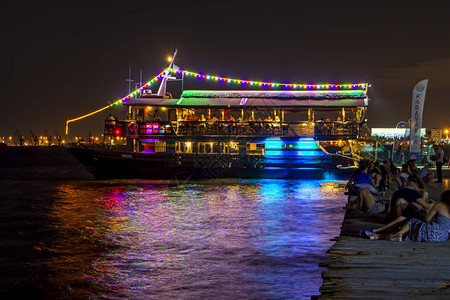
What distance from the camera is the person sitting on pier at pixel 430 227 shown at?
8.31 m

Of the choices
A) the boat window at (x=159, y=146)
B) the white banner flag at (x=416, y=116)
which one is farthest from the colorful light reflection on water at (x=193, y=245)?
the boat window at (x=159, y=146)

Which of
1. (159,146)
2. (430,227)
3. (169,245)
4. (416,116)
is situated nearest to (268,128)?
(159,146)

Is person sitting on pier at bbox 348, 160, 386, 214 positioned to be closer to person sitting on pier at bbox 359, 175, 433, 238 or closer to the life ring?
person sitting on pier at bbox 359, 175, 433, 238

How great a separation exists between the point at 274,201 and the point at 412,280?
569 inches

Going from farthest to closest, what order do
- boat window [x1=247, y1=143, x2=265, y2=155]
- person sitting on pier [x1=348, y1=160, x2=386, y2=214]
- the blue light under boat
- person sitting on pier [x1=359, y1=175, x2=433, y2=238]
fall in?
boat window [x1=247, y1=143, x2=265, y2=155]
the blue light under boat
person sitting on pier [x1=348, y1=160, x2=386, y2=214]
person sitting on pier [x1=359, y1=175, x2=433, y2=238]

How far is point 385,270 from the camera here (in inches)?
279

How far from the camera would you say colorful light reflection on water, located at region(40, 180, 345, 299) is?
8781 mm

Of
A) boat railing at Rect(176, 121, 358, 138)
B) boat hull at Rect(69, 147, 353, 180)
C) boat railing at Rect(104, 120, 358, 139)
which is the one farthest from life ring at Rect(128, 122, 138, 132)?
boat railing at Rect(176, 121, 358, 138)

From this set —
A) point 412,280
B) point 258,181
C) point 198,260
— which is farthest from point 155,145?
point 412,280

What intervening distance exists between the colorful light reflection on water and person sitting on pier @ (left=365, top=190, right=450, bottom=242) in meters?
1.69

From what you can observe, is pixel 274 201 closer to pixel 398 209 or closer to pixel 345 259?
pixel 398 209

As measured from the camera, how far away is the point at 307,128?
106 feet

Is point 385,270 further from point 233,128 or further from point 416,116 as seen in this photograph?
point 233,128

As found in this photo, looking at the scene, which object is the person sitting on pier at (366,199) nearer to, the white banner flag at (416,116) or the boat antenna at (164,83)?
the white banner flag at (416,116)
